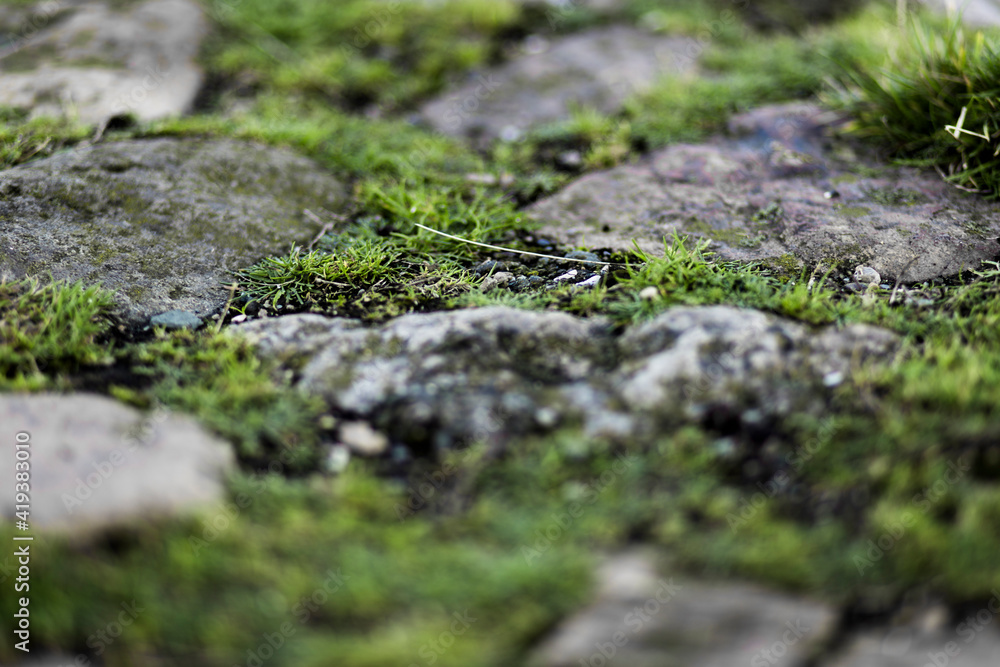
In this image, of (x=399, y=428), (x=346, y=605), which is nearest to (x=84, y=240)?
(x=399, y=428)

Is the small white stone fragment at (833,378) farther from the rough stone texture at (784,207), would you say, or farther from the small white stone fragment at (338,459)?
the small white stone fragment at (338,459)

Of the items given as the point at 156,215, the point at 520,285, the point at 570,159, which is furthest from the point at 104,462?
the point at 570,159

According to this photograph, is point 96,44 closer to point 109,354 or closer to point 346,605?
point 109,354

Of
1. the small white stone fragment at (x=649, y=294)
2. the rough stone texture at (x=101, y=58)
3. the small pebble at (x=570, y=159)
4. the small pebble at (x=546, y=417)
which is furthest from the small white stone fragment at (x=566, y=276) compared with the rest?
the rough stone texture at (x=101, y=58)

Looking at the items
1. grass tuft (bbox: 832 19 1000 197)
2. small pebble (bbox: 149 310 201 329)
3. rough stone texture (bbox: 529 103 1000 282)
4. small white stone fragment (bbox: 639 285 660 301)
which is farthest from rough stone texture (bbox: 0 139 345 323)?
grass tuft (bbox: 832 19 1000 197)

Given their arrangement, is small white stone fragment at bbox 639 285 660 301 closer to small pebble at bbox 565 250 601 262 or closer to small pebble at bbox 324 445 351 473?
small pebble at bbox 565 250 601 262

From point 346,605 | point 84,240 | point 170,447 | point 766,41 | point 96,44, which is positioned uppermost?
point 766,41
